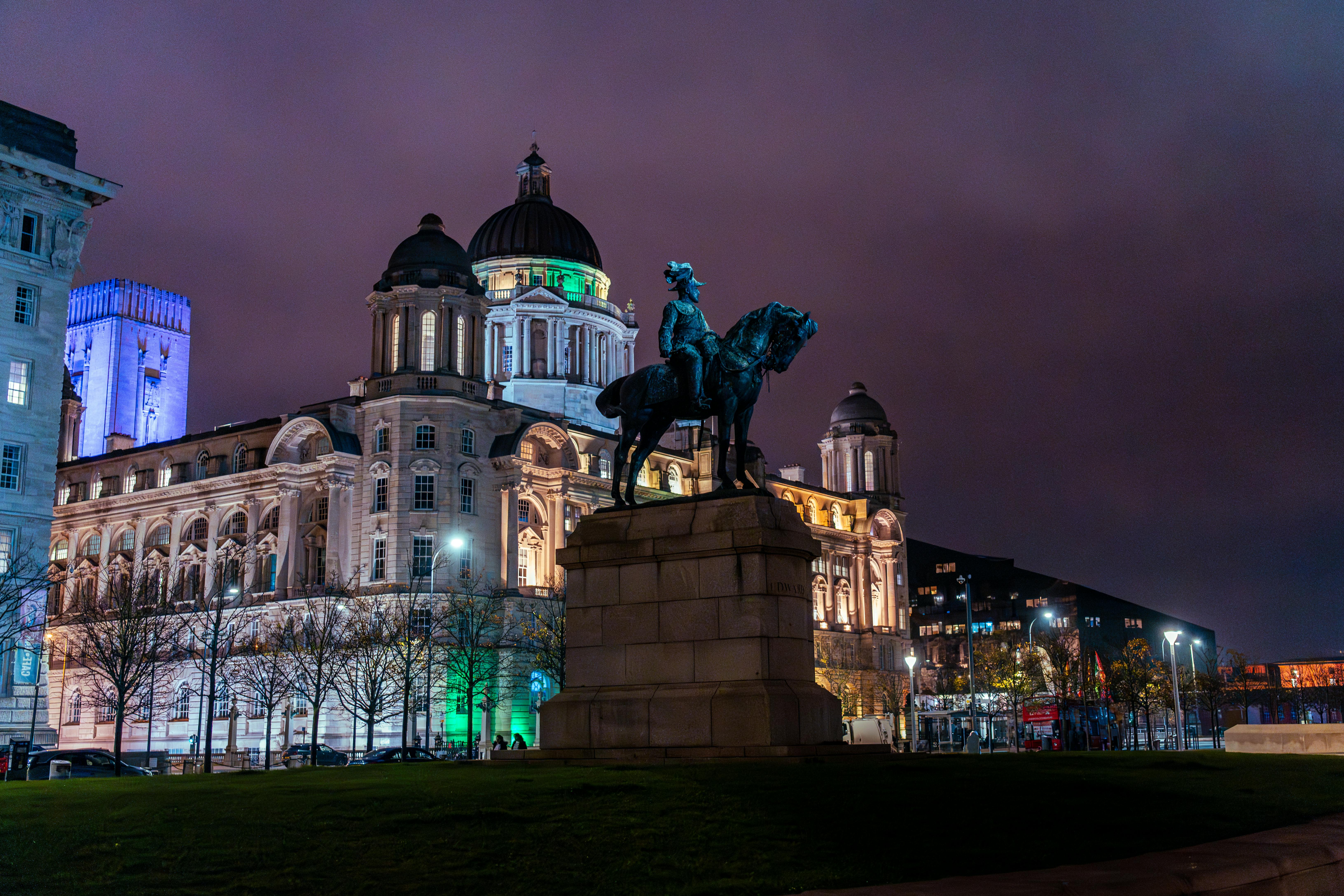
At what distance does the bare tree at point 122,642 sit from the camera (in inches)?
2467

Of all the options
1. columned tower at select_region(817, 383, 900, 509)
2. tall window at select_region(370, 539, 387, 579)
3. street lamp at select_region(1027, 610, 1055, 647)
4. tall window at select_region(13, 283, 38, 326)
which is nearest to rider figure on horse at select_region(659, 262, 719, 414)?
tall window at select_region(13, 283, 38, 326)

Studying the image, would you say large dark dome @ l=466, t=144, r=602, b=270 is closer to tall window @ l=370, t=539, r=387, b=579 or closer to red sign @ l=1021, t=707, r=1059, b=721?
tall window @ l=370, t=539, r=387, b=579

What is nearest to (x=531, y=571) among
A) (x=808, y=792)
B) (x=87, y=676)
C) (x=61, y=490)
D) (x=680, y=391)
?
(x=87, y=676)

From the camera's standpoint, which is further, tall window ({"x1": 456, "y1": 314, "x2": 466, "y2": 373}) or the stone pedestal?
tall window ({"x1": 456, "y1": 314, "x2": 466, "y2": 373})

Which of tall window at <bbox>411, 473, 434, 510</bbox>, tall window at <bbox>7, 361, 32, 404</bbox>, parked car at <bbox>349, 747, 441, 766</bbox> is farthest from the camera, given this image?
tall window at <bbox>411, 473, 434, 510</bbox>

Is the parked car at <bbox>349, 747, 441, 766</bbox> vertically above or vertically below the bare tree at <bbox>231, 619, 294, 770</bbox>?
below

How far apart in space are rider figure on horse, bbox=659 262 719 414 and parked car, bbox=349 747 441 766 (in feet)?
99.7

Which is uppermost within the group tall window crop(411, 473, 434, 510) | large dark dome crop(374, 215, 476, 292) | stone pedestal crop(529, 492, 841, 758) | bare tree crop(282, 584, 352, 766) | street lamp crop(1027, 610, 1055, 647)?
large dark dome crop(374, 215, 476, 292)

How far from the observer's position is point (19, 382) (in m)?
67.9

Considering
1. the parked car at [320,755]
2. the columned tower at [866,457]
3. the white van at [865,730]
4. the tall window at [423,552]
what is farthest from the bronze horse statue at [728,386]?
the columned tower at [866,457]

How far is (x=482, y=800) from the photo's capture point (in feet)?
51.0

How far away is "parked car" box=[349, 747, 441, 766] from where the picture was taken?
181ft

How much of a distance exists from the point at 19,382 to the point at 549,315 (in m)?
77.5

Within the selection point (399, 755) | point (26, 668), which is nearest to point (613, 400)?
point (399, 755)
